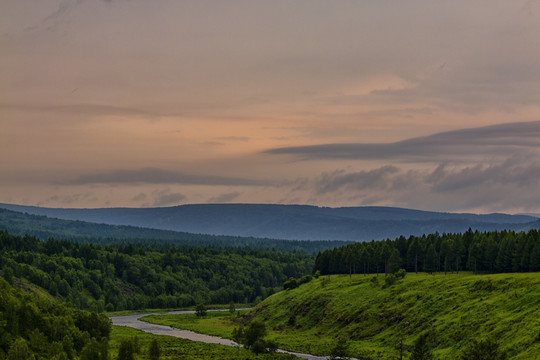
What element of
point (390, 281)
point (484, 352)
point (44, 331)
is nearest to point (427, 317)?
point (390, 281)

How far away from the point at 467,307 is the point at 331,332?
45.4 meters

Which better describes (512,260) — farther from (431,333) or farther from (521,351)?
(521,351)

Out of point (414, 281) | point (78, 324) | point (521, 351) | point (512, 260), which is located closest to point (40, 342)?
point (78, 324)

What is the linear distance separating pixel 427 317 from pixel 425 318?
0.55 meters

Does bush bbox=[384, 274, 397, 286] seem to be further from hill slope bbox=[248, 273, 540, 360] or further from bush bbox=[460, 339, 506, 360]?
bush bbox=[460, 339, 506, 360]

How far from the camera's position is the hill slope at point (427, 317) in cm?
12125

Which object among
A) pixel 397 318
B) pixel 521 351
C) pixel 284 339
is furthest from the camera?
pixel 284 339

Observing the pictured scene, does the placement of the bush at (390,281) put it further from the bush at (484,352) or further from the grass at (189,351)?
the bush at (484,352)

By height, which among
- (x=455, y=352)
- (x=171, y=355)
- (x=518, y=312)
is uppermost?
(x=518, y=312)

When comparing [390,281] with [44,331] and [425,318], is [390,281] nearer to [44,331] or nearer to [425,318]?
[425,318]

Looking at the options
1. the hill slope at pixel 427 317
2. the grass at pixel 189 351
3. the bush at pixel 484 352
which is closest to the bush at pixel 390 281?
the hill slope at pixel 427 317

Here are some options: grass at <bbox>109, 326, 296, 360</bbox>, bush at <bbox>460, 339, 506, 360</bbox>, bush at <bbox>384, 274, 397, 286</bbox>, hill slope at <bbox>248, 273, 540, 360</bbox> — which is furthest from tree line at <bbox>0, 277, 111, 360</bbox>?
bush at <bbox>384, 274, 397, 286</bbox>

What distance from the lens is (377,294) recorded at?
182375 mm

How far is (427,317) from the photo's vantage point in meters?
148
